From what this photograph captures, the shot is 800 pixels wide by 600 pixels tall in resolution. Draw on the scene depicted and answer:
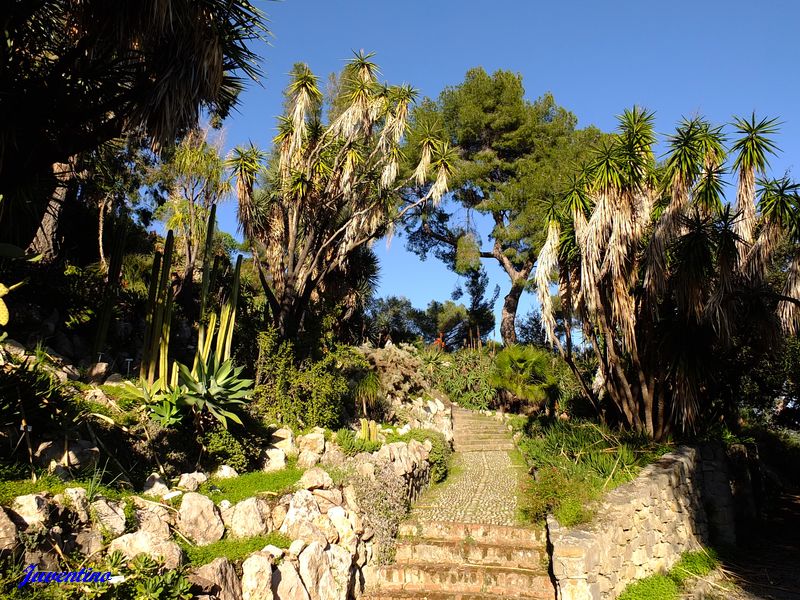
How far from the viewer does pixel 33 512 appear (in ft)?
14.3

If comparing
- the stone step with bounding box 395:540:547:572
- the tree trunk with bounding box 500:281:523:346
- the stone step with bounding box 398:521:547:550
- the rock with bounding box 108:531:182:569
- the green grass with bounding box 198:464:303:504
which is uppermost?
the tree trunk with bounding box 500:281:523:346

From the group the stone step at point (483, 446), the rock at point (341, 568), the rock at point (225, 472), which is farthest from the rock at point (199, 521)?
the stone step at point (483, 446)

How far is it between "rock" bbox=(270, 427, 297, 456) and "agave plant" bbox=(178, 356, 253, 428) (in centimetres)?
107

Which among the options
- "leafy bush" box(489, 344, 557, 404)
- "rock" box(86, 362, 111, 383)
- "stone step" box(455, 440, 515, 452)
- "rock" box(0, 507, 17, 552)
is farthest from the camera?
"leafy bush" box(489, 344, 557, 404)

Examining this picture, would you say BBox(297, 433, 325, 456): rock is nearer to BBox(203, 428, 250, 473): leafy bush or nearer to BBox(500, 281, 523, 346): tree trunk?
BBox(203, 428, 250, 473): leafy bush

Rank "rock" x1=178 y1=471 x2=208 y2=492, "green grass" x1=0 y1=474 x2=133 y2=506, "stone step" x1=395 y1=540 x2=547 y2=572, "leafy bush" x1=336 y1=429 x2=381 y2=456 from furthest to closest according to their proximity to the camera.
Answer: "leafy bush" x1=336 y1=429 x2=381 y2=456
"stone step" x1=395 y1=540 x2=547 y2=572
"rock" x1=178 y1=471 x2=208 y2=492
"green grass" x1=0 y1=474 x2=133 y2=506

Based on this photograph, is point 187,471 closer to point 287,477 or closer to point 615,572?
point 287,477

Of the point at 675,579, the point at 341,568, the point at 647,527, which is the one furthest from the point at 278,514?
the point at 675,579

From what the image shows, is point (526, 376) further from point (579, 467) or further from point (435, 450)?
point (579, 467)

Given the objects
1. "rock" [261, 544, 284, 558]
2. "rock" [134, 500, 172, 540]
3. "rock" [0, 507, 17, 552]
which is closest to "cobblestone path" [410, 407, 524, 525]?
"rock" [261, 544, 284, 558]

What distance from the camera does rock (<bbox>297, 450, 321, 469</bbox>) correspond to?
824 cm

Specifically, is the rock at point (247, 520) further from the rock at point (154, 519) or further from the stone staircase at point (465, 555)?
the stone staircase at point (465, 555)

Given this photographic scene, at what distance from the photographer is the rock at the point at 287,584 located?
5.68 meters

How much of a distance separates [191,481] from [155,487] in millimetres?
495
